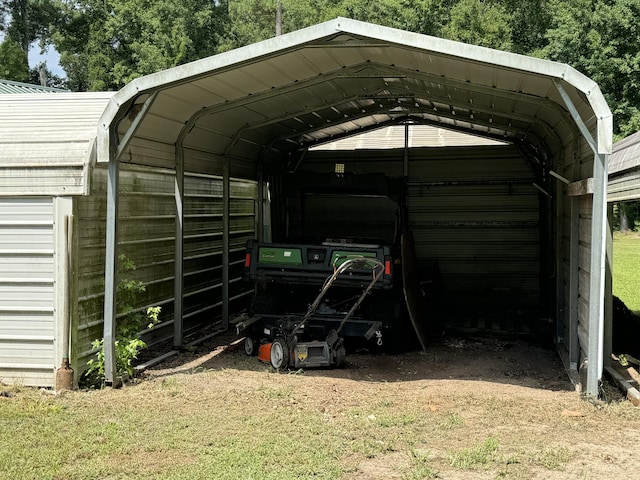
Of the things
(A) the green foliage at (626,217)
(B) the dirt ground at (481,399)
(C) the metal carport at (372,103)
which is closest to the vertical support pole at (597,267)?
(C) the metal carport at (372,103)

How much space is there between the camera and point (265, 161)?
1232 centimetres

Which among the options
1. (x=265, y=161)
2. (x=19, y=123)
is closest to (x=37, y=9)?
(x=265, y=161)

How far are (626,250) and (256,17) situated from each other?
110 feet

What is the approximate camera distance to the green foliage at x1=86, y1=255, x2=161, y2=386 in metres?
7.21

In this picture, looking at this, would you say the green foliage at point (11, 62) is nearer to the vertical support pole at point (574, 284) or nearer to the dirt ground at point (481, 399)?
the dirt ground at point (481, 399)

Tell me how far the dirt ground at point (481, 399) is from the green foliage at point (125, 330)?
40cm

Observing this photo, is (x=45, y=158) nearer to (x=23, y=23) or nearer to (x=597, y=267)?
(x=597, y=267)

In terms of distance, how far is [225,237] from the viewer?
34.1ft

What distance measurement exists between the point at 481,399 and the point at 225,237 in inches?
200

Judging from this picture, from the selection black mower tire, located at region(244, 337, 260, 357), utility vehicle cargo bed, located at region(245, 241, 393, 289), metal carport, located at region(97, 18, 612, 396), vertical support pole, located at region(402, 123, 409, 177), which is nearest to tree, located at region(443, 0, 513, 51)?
vertical support pole, located at region(402, 123, 409, 177)

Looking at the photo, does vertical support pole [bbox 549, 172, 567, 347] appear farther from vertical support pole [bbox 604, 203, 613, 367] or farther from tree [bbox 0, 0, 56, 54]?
tree [bbox 0, 0, 56, 54]

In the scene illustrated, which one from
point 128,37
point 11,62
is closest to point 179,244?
point 11,62

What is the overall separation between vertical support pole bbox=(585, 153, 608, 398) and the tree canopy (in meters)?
23.0

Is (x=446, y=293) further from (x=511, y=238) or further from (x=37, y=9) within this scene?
(x=37, y=9)
